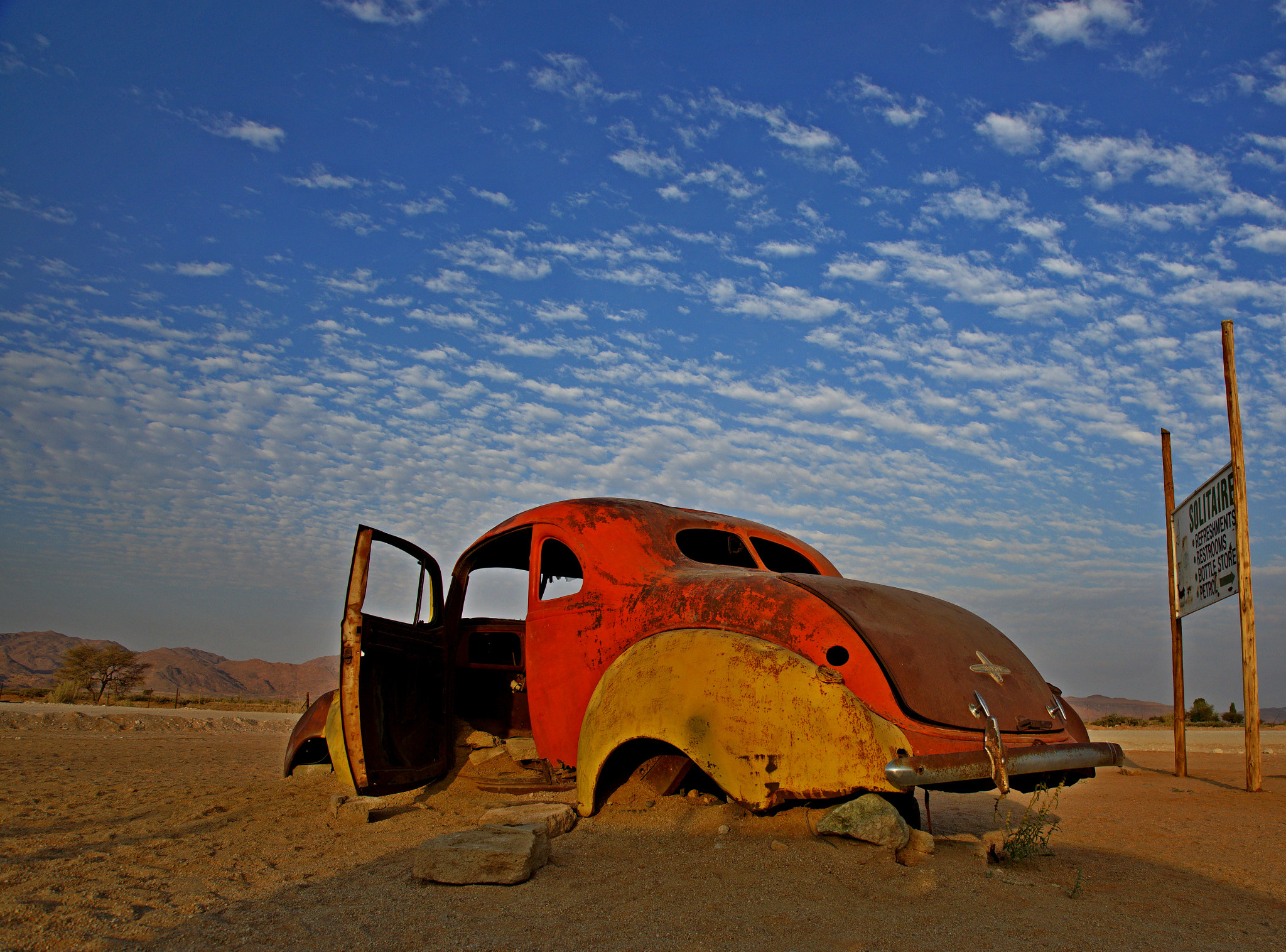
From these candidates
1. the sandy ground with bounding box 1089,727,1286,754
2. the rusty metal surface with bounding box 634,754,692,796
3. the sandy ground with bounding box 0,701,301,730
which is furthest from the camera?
the sandy ground with bounding box 0,701,301,730

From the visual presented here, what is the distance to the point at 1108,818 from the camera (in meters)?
6.30

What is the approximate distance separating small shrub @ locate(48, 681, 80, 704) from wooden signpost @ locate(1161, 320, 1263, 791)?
31412 millimetres

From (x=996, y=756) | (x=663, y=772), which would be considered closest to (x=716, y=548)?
(x=663, y=772)

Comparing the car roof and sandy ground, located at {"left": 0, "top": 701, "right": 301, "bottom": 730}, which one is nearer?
the car roof

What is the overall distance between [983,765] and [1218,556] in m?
6.52

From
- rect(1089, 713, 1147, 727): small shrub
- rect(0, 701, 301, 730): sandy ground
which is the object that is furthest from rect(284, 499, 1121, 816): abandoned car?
rect(1089, 713, 1147, 727): small shrub

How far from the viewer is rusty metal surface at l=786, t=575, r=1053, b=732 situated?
12.1 ft

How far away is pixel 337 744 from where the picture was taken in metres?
6.14

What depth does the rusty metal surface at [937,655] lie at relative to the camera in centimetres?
368

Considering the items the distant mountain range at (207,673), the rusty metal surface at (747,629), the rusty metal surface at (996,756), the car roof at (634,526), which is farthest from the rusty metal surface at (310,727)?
the distant mountain range at (207,673)

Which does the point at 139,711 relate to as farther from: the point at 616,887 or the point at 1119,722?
the point at 1119,722

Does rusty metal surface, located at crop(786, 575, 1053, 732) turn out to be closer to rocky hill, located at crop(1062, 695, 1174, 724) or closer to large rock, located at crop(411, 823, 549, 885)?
large rock, located at crop(411, 823, 549, 885)

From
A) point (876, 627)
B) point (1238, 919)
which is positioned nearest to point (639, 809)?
point (876, 627)

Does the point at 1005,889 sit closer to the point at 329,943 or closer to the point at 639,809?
the point at 639,809
